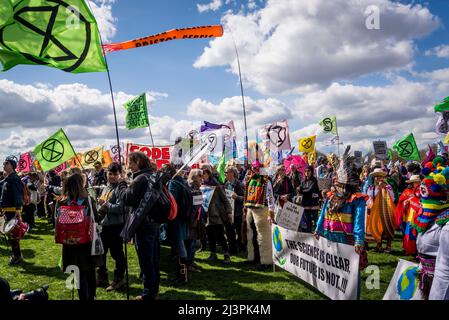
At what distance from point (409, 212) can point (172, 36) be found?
6217 mm

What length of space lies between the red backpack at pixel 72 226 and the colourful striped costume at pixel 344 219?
3.80m

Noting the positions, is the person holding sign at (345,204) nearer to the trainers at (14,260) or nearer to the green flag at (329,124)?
the trainers at (14,260)

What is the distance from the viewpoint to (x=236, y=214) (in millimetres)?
9117

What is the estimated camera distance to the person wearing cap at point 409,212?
4.81 m

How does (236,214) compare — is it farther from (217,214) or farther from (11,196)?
(11,196)

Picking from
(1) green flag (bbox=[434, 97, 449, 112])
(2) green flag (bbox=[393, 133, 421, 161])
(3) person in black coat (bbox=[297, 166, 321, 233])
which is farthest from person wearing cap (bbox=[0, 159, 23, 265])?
(2) green flag (bbox=[393, 133, 421, 161])

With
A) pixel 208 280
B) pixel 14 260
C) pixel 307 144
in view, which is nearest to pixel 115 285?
pixel 208 280

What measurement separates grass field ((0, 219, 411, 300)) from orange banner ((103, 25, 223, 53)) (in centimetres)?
452
